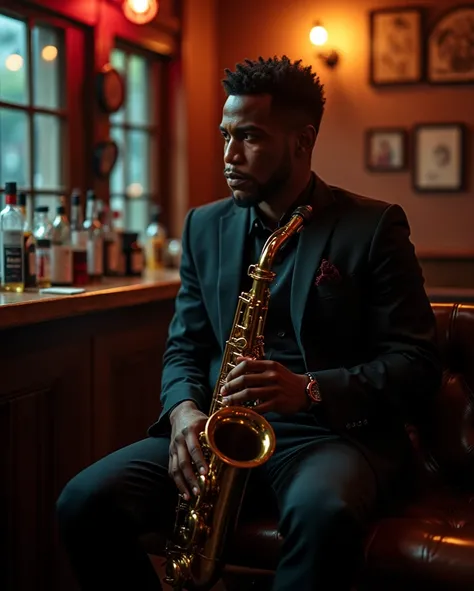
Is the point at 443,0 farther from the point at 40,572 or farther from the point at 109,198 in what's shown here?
the point at 40,572

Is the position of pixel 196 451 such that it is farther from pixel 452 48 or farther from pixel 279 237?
pixel 452 48

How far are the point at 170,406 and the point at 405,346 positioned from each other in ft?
1.81

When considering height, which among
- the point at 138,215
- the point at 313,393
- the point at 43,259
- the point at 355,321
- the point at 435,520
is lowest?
the point at 435,520

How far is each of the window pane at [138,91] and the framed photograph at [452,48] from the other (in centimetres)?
168

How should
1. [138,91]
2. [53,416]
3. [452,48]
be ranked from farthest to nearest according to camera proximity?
[452,48] → [138,91] → [53,416]

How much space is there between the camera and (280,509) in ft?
5.96

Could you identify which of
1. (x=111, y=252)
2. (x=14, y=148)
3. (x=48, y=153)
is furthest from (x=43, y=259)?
(x=48, y=153)

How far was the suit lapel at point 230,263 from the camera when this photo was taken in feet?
6.93

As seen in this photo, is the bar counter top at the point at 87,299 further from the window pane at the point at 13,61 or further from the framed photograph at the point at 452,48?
the framed photograph at the point at 452,48

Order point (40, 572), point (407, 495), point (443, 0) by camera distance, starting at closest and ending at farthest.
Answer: point (407, 495) < point (40, 572) < point (443, 0)

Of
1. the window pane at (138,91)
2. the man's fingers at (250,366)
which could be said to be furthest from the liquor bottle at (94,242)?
the man's fingers at (250,366)

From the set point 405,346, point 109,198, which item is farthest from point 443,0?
point 405,346

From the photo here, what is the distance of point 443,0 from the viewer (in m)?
4.95

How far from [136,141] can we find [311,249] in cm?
240
